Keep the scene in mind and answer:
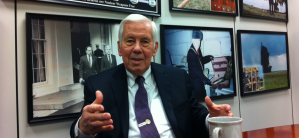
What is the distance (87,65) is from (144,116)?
506mm

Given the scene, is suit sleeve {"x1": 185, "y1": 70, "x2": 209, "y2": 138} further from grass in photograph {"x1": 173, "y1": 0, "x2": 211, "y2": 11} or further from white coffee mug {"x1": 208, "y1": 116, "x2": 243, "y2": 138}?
grass in photograph {"x1": 173, "y1": 0, "x2": 211, "y2": 11}

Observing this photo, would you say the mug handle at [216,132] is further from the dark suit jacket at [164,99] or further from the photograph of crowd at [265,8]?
the photograph of crowd at [265,8]

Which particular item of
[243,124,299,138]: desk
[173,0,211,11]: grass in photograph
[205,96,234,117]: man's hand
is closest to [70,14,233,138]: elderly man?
[205,96,234,117]: man's hand

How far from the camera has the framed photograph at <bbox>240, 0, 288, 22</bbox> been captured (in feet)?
6.15

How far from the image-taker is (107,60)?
4.24 feet

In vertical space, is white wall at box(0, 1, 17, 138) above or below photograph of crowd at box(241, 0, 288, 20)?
below

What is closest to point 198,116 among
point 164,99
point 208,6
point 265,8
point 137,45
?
point 164,99

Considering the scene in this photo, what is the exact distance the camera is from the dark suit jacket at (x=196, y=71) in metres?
1.57

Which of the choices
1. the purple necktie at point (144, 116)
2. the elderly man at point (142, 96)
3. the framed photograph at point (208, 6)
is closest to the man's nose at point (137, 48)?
the elderly man at point (142, 96)

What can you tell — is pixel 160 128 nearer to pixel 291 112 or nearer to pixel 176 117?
pixel 176 117

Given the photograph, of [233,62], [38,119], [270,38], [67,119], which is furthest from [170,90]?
[270,38]

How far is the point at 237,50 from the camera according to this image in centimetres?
183

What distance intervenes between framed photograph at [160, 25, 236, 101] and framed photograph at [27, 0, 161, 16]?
0.16 meters

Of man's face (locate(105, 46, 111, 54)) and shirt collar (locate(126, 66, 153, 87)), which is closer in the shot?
shirt collar (locate(126, 66, 153, 87))
